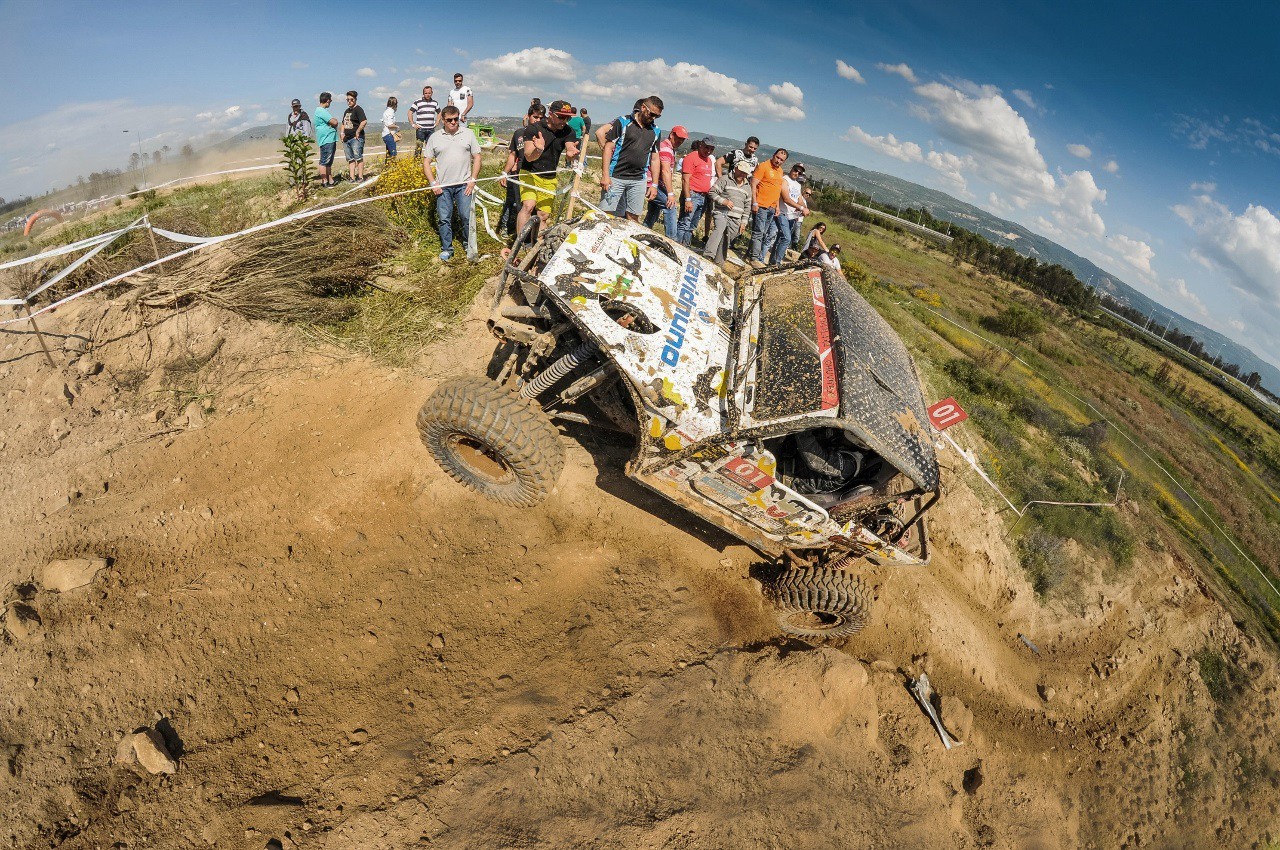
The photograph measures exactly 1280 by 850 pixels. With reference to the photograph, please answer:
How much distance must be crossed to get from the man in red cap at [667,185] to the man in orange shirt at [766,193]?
1320mm

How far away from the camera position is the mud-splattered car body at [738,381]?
3809mm

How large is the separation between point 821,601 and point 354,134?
11.8 meters

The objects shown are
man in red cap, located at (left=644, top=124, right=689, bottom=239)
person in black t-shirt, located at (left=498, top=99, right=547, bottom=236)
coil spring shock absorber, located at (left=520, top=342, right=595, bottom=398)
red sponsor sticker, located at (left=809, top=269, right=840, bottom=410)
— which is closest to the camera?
red sponsor sticker, located at (left=809, top=269, right=840, bottom=410)

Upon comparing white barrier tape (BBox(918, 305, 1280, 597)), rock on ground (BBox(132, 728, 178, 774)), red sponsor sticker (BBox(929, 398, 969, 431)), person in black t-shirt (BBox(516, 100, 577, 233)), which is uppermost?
person in black t-shirt (BBox(516, 100, 577, 233))

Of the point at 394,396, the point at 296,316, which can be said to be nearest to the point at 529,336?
the point at 394,396

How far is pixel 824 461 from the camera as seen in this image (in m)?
4.20

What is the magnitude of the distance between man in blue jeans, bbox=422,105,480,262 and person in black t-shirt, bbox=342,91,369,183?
462 cm

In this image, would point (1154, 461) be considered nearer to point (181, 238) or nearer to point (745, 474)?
point (745, 474)

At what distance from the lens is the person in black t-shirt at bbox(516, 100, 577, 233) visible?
21.2 ft

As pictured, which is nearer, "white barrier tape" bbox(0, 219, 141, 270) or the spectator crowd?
"white barrier tape" bbox(0, 219, 141, 270)

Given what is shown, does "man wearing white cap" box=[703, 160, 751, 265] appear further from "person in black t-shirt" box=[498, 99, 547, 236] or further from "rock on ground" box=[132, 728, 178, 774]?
"rock on ground" box=[132, 728, 178, 774]

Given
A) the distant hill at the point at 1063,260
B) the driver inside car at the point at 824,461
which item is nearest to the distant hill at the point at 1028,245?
the distant hill at the point at 1063,260

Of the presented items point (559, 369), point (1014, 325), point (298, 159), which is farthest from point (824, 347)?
point (1014, 325)

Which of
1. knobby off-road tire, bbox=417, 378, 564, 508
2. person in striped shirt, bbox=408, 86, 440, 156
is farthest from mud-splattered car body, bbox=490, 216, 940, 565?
person in striped shirt, bbox=408, 86, 440, 156
